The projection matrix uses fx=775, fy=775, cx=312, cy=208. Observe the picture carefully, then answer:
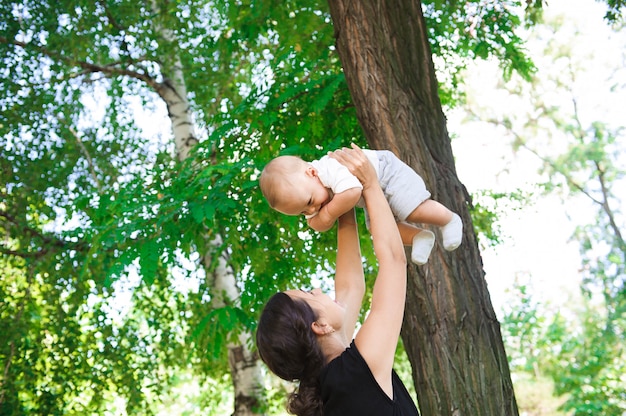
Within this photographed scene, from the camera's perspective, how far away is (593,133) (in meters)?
19.4

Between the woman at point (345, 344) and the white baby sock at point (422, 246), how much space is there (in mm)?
379

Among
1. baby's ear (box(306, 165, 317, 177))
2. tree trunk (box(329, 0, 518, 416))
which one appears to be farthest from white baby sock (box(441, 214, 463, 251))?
tree trunk (box(329, 0, 518, 416))

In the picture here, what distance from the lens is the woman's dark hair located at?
216 centimetres

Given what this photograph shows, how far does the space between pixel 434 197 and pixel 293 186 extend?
1485mm

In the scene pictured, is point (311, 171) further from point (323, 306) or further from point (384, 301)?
point (384, 301)

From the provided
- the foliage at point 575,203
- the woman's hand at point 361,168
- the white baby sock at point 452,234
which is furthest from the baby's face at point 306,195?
the foliage at point 575,203

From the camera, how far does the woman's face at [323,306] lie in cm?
224

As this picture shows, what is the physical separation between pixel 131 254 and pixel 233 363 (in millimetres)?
3402

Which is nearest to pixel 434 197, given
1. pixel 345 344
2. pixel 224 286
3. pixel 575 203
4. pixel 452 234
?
pixel 452 234

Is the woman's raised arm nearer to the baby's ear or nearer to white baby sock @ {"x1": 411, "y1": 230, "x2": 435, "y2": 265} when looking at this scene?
the baby's ear

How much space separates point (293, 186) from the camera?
2.44 meters

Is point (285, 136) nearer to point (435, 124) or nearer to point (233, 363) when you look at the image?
point (435, 124)

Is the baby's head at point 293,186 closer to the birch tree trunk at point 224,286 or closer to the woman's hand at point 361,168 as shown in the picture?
the woman's hand at point 361,168

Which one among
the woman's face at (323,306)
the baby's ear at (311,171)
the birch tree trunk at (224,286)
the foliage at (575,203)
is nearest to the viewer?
the woman's face at (323,306)
